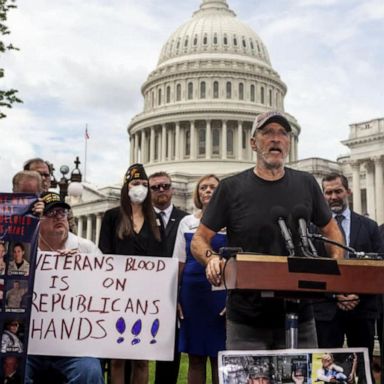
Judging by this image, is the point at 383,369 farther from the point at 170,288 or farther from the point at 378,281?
the point at 170,288

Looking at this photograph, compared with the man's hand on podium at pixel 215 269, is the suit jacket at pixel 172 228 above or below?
above

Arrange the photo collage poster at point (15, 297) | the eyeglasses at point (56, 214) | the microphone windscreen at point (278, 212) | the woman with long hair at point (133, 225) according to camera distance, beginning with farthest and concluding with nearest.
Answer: the woman with long hair at point (133, 225)
the eyeglasses at point (56, 214)
the photo collage poster at point (15, 297)
the microphone windscreen at point (278, 212)

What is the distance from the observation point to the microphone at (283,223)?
383cm

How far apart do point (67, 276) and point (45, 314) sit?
36 cm

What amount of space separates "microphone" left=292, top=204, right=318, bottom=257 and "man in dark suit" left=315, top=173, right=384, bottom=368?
8.47ft

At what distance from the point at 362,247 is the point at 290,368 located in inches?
141

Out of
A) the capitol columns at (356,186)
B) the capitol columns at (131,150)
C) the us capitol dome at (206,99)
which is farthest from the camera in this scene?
the capitol columns at (131,150)

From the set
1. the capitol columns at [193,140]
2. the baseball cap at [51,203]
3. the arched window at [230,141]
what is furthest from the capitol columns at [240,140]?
the baseball cap at [51,203]

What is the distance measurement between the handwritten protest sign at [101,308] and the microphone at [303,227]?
1.98 m

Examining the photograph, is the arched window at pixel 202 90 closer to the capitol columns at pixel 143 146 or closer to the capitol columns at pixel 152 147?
the capitol columns at pixel 152 147

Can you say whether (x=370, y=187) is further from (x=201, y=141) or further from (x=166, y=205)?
(x=166, y=205)

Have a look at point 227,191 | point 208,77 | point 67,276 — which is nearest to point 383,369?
point 227,191

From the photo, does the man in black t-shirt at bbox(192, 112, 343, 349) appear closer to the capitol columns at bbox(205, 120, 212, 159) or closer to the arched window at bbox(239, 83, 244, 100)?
the capitol columns at bbox(205, 120, 212, 159)

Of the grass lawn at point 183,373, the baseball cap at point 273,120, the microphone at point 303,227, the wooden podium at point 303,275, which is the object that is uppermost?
the baseball cap at point 273,120
